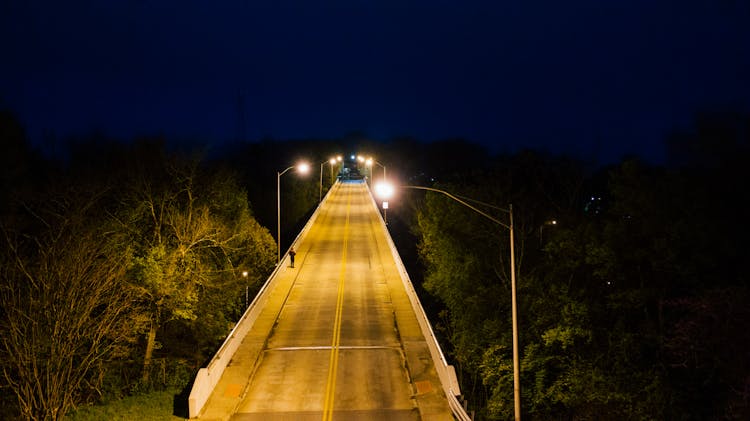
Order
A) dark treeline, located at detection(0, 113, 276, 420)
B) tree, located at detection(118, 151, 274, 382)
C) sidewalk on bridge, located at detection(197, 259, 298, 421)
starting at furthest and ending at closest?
tree, located at detection(118, 151, 274, 382)
sidewalk on bridge, located at detection(197, 259, 298, 421)
dark treeline, located at detection(0, 113, 276, 420)

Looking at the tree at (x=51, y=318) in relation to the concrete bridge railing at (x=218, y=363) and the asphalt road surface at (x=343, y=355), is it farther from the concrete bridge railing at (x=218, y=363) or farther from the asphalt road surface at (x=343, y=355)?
the asphalt road surface at (x=343, y=355)

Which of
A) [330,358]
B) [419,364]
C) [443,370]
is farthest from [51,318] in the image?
[419,364]

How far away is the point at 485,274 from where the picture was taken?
3734cm

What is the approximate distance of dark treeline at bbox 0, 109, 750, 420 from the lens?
1839cm

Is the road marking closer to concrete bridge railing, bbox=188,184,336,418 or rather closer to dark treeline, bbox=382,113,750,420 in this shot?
concrete bridge railing, bbox=188,184,336,418

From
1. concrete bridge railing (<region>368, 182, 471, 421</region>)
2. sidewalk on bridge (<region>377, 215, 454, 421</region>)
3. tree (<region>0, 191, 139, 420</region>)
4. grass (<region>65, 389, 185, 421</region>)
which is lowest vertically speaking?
grass (<region>65, 389, 185, 421</region>)

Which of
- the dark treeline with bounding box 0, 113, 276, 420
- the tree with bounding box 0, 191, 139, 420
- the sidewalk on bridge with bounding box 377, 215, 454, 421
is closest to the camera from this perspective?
the tree with bounding box 0, 191, 139, 420

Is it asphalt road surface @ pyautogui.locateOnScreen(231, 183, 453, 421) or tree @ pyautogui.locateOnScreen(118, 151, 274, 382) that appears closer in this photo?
asphalt road surface @ pyautogui.locateOnScreen(231, 183, 453, 421)

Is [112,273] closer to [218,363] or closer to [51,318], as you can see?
[51,318]

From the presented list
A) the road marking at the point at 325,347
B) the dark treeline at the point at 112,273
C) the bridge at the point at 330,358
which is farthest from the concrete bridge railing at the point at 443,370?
the dark treeline at the point at 112,273

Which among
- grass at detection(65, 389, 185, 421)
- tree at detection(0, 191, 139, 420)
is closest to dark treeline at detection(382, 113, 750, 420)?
grass at detection(65, 389, 185, 421)

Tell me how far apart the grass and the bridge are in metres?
1.38

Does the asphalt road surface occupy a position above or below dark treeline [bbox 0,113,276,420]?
below

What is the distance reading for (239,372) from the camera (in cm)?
2191
